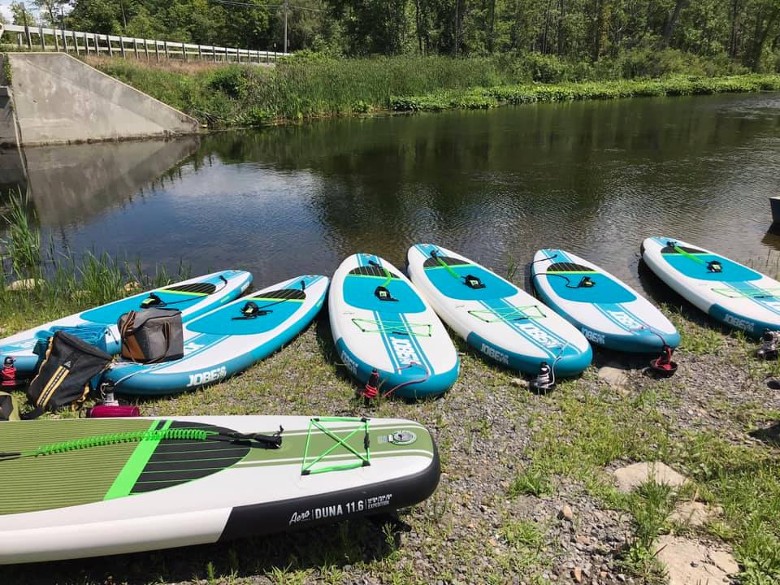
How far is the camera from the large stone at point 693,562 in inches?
125

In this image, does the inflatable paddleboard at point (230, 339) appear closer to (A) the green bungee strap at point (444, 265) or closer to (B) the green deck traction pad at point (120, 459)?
(B) the green deck traction pad at point (120, 459)

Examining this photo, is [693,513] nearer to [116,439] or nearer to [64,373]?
[116,439]

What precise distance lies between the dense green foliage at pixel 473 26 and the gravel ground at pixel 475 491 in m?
39.2

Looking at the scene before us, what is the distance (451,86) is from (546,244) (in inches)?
968

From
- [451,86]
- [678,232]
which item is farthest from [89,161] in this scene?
[451,86]

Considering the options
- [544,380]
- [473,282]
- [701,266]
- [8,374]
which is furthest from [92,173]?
[701,266]

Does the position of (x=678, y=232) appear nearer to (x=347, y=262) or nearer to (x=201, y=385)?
(x=347, y=262)

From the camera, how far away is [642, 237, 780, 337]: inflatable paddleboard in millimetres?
6410

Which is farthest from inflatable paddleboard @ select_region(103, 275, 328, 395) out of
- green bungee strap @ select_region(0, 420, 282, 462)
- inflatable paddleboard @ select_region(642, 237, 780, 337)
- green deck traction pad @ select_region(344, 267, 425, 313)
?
inflatable paddleboard @ select_region(642, 237, 780, 337)

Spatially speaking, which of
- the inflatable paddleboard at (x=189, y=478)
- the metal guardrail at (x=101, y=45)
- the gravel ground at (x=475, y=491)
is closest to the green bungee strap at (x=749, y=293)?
the gravel ground at (x=475, y=491)

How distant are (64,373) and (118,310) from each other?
1762 millimetres

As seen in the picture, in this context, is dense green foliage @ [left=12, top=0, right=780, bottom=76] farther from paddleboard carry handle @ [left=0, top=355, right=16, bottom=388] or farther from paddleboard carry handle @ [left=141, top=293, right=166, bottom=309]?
paddleboard carry handle @ [left=0, top=355, right=16, bottom=388]

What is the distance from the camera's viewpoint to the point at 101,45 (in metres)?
24.4

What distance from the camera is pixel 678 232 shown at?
34.9 feet
